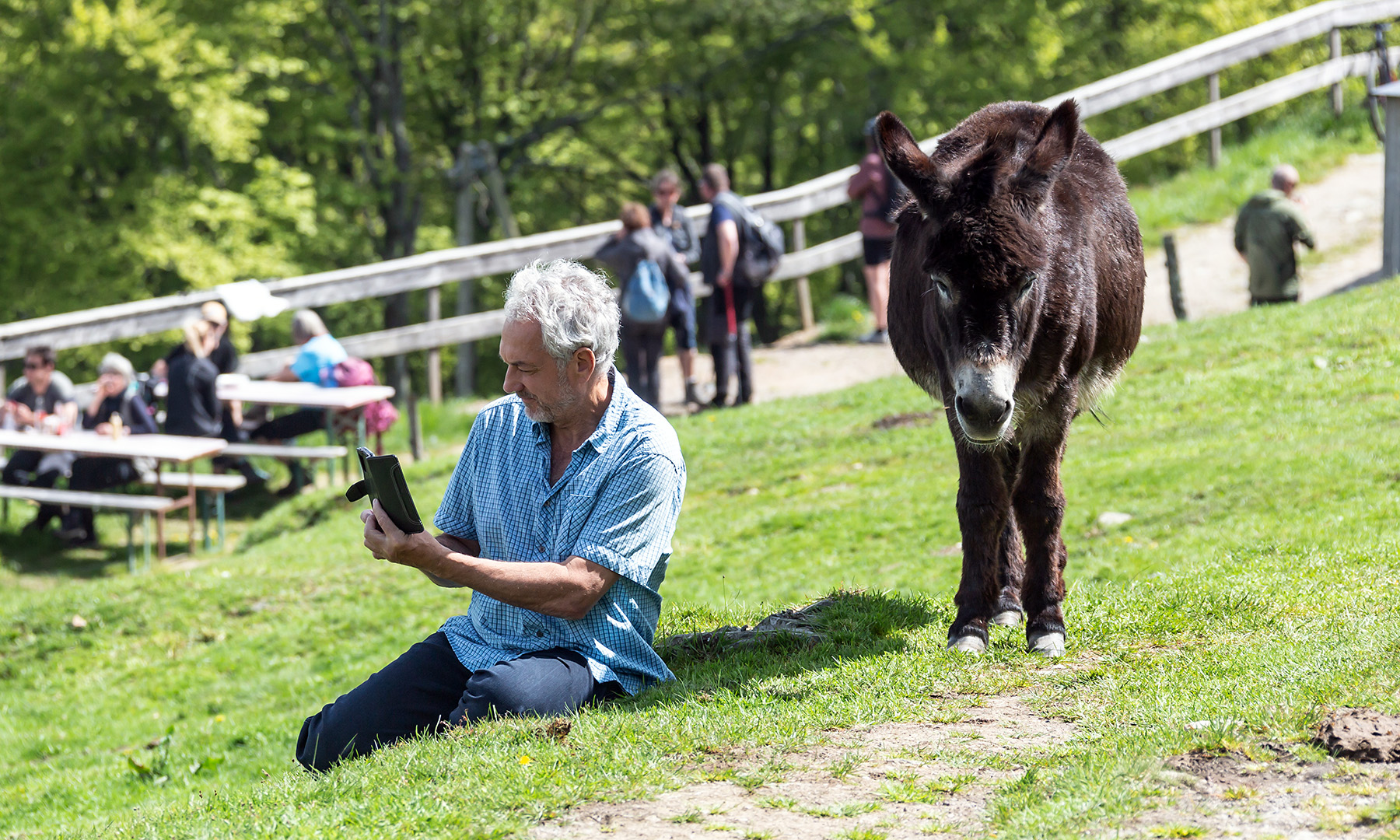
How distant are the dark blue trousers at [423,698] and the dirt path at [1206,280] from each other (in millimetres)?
9357

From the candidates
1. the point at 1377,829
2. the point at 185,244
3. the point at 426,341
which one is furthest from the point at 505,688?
the point at 185,244

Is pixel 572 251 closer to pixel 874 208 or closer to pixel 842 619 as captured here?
pixel 874 208

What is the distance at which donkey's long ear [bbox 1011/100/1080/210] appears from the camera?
450 cm

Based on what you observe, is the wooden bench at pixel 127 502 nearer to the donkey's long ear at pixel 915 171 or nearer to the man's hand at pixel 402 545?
the man's hand at pixel 402 545

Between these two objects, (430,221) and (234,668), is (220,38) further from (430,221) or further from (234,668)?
(234,668)

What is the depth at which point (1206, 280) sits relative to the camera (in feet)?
49.4

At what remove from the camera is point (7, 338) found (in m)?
12.6

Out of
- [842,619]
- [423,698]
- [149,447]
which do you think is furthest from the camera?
[149,447]

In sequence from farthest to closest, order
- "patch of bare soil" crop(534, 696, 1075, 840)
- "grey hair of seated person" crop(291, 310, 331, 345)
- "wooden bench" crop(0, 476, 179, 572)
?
"grey hair of seated person" crop(291, 310, 331, 345) < "wooden bench" crop(0, 476, 179, 572) < "patch of bare soil" crop(534, 696, 1075, 840)

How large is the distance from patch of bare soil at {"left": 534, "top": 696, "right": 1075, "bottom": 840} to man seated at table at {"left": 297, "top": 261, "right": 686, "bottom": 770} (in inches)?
28.1

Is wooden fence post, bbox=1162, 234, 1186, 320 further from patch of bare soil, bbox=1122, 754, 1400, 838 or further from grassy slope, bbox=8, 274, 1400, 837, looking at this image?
patch of bare soil, bbox=1122, 754, 1400, 838

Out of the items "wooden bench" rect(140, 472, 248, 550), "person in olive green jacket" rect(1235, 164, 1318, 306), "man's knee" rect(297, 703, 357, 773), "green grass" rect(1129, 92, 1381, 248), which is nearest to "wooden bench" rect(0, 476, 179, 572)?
"wooden bench" rect(140, 472, 248, 550)

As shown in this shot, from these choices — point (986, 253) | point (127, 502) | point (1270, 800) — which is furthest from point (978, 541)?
point (127, 502)

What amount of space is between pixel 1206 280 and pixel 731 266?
5.67 m
